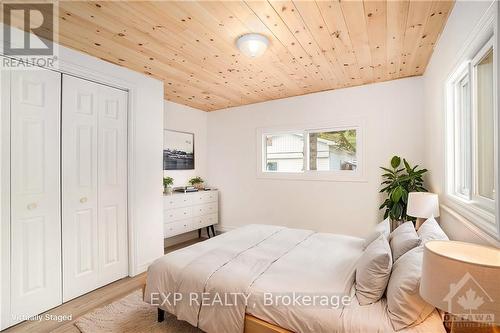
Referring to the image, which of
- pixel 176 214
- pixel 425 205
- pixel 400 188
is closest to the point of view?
pixel 425 205

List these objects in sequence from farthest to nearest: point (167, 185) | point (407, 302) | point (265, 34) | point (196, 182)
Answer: point (196, 182), point (167, 185), point (265, 34), point (407, 302)

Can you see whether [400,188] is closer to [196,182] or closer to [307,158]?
[307,158]

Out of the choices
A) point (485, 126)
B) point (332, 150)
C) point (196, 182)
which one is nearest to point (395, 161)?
point (332, 150)

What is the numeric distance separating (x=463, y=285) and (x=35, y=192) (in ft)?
9.97

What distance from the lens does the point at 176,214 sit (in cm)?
396

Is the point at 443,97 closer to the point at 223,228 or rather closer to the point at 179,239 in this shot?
the point at 223,228

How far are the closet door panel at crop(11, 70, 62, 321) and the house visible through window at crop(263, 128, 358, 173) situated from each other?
311 cm

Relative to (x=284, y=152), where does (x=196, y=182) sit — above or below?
below

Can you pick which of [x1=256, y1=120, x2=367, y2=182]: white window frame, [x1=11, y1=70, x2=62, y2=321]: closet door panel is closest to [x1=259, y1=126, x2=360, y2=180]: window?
[x1=256, y1=120, x2=367, y2=182]: white window frame

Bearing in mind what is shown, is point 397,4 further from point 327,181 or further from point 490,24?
point 327,181

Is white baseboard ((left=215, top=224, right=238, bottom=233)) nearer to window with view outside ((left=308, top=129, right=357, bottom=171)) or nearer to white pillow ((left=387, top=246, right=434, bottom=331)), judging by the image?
window with view outside ((left=308, top=129, right=357, bottom=171))

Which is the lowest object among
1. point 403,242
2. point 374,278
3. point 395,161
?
point 374,278

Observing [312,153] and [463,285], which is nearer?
[463,285]

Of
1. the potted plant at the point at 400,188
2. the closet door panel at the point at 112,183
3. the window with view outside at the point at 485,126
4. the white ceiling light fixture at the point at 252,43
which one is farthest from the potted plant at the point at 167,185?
the window with view outside at the point at 485,126
